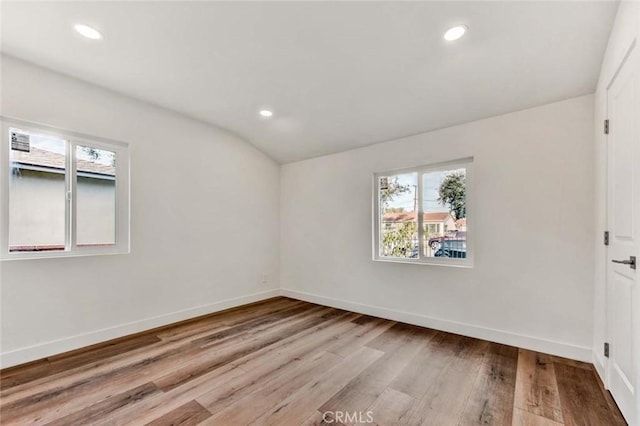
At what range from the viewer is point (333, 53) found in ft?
→ 7.66

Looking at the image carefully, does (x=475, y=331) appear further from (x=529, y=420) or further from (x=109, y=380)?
(x=109, y=380)

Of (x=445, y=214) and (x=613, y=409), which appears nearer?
(x=613, y=409)

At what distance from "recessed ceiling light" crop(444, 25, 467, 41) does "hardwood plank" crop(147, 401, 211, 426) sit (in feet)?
10.1

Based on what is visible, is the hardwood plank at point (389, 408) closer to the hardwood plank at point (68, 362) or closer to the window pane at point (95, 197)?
the hardwood plank at point (68, 362)

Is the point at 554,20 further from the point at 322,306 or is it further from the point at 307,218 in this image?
the point at 322,306

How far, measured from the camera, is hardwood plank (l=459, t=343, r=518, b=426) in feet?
5.92

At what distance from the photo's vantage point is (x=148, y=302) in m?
3.36

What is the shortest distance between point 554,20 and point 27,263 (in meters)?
4.57

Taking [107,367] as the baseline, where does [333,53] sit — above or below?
above

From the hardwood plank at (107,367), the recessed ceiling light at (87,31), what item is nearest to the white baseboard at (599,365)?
the hardwood plank at (107,367)

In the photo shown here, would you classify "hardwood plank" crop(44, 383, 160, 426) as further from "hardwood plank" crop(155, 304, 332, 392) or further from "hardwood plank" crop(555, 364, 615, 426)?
"hardwood plank" crop(555, 364, 615, 426)

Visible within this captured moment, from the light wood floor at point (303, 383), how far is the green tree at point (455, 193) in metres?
1.41

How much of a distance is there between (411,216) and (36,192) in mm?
4003

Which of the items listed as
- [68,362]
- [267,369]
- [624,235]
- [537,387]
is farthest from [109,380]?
[624,235]
